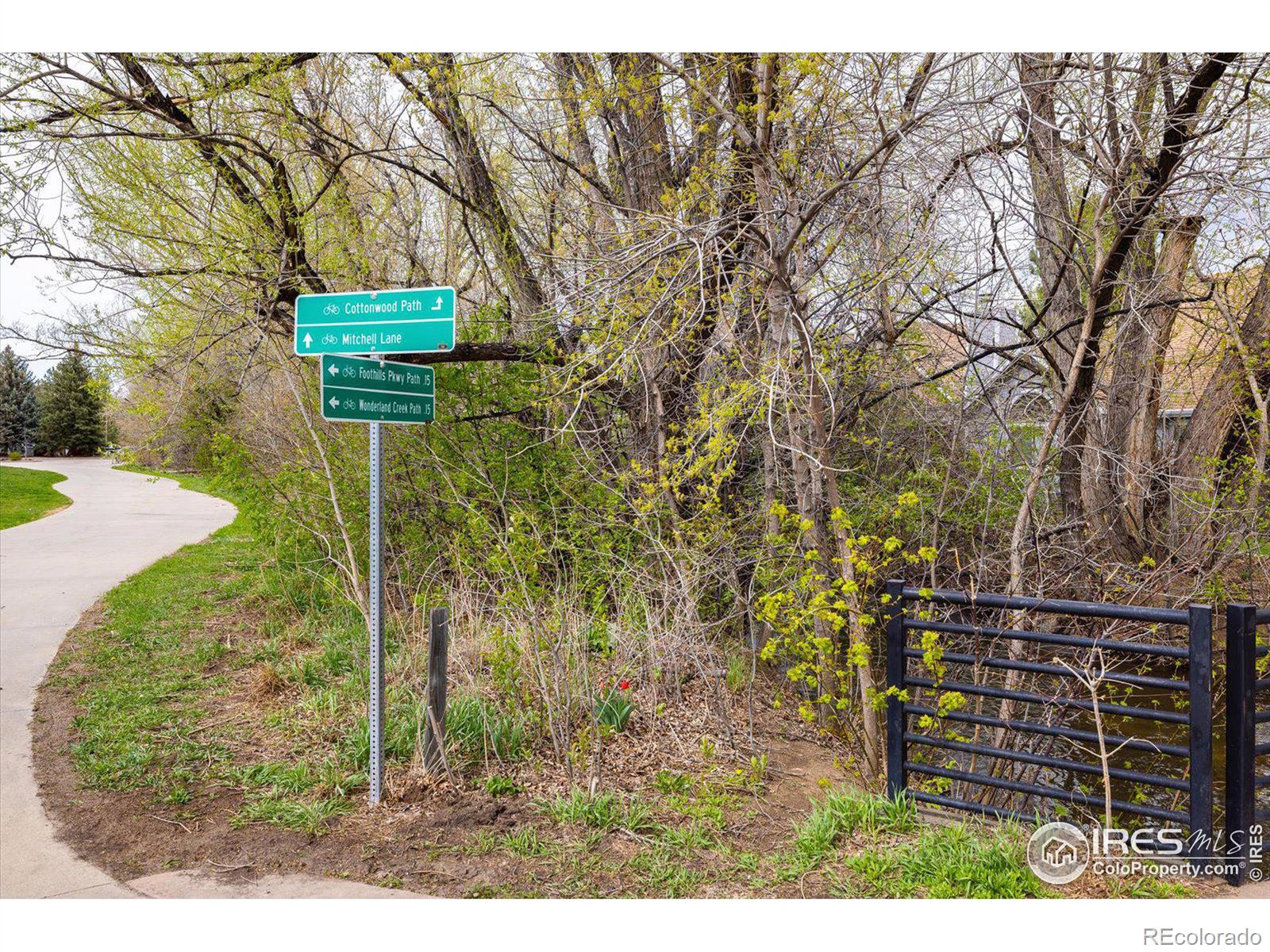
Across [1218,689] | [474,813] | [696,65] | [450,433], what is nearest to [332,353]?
[474,813]

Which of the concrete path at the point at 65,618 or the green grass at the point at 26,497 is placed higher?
the green grass at the point at 26,497

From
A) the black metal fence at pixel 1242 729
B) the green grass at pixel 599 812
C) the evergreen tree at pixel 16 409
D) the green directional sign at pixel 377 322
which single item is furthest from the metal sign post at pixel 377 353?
the evergreen tree at pixel 16 409

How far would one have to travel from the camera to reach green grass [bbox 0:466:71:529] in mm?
19281

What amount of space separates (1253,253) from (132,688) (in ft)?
30.0

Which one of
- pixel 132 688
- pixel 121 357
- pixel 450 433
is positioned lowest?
pixel 132 688

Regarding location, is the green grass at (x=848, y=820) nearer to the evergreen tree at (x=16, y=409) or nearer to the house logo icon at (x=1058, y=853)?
the house logo icon at (x=1058, y=853)

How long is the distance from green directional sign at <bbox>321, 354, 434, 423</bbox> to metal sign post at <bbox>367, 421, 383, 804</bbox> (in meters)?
0.15

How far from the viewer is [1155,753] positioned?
291 inches

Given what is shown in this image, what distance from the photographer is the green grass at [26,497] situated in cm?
1928

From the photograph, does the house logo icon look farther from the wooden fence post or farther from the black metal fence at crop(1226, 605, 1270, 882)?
the wooden fence post

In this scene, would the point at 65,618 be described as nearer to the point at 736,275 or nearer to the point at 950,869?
the point at 736,275

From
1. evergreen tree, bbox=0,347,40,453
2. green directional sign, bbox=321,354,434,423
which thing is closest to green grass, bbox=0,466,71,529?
evergreen tree, bbox=0,347,40,453

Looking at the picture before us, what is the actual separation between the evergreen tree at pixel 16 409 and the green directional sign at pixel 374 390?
154ft

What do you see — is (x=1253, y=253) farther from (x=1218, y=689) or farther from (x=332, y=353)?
(x=332, y=353)
